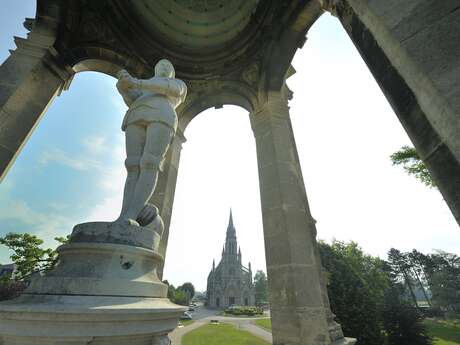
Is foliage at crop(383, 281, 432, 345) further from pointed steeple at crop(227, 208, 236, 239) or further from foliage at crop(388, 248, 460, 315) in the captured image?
pointed steeple at crop(227, 208, 236, 239)

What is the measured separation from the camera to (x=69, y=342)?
149 cm

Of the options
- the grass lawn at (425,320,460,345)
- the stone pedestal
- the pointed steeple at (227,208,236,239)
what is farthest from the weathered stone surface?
the pointed steeple at (227,208,236,239)

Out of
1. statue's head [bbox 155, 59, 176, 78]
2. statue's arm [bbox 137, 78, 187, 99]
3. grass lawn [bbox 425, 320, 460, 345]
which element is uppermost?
statue's head [bbox 155, 59, 176, 78]

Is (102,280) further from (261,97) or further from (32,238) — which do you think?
(32,238)

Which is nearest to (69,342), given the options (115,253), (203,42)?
(115,253)

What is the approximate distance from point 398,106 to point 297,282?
3199mm

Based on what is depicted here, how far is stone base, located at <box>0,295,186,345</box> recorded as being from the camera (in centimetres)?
148

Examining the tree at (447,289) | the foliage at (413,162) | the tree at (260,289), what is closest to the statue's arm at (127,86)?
the foliage at (413,162)

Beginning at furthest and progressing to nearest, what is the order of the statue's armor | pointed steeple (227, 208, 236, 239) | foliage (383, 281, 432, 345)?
pointed steeple (227, 208, 236, 239) < foliage (383, 281, 432, 345) < the statue's armor

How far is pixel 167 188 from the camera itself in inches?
254

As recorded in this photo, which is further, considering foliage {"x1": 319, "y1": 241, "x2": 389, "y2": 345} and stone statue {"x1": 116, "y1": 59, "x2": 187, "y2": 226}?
foliage {"x1": 319, "y1": 241, "x2": 389, "y2": 345}

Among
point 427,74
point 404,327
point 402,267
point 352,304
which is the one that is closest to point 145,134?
point 427,74

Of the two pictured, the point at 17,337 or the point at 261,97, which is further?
the point at 261,97

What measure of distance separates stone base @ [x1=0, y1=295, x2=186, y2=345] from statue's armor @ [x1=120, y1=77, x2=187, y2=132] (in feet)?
6.97
